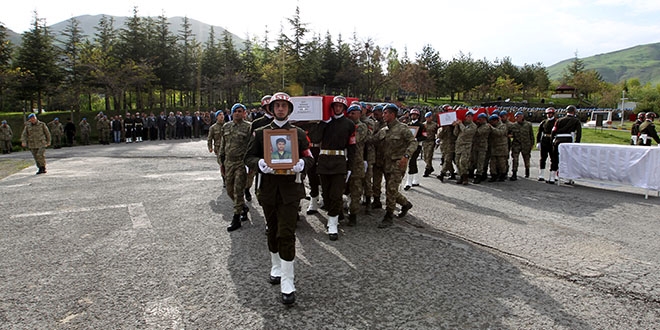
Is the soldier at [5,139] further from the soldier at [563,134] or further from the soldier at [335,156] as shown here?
the soldier at [563,134]

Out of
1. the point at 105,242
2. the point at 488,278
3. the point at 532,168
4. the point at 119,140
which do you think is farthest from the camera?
the point at 119,140

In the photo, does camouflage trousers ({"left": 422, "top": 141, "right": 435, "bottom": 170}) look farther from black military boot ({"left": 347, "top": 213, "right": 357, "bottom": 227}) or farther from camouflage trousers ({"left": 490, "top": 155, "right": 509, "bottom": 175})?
black military boot ({"left": 347, "top": 213, "right": 357, "bottom": 227})

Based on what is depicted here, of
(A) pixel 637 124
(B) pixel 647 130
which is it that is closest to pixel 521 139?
(B) pixel 647 130

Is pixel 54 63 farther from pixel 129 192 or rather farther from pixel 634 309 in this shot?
pixel 634 309

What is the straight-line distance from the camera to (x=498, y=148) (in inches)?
444

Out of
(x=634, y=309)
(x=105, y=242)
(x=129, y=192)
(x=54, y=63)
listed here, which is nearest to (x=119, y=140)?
(x=54, y=63)

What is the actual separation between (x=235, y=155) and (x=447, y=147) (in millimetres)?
6941

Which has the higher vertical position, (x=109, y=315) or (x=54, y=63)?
(x=54, y=63)

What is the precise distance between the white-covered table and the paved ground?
1.02 metres

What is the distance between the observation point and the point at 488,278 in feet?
15.2

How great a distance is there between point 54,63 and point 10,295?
36680 millimetres

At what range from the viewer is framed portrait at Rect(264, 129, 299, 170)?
4.09 meters

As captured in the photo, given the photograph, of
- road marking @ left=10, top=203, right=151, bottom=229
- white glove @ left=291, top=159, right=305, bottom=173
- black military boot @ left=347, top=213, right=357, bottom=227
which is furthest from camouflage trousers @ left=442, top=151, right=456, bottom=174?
white glove @ left=291, top=159, right=305, bottom=173

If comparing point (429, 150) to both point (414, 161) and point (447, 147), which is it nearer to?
point (447, 147)
